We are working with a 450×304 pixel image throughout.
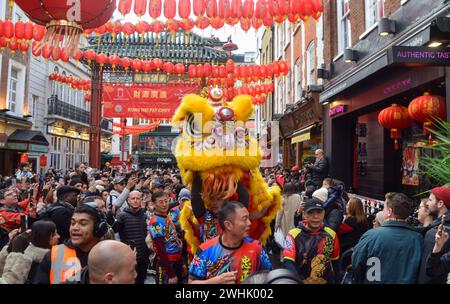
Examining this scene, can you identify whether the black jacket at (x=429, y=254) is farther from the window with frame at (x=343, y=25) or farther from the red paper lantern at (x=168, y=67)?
the red paper lantern at (x=168, y=67)

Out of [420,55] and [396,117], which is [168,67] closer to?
[396,117]

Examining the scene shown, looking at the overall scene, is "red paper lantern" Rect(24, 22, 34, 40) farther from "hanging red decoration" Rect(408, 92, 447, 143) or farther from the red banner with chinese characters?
"hanging red decoration" Rect(408, 92, 447, 143)

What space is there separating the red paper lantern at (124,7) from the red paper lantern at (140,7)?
0.48 ft

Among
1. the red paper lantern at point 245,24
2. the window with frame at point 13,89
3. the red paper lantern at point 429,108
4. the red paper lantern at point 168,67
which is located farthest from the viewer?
the window with frame at point 13,89

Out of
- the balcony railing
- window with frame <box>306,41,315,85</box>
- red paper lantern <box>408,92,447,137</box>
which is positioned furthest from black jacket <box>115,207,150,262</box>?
the balcony railing

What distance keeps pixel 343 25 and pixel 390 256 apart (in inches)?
415

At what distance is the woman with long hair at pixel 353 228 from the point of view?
461 cm

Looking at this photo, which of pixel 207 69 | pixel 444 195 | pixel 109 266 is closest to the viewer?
pixel 109 266

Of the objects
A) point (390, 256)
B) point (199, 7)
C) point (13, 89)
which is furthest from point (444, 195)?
point (13, 89)

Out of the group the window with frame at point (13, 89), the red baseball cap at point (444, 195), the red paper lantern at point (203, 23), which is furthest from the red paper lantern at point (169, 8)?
the window with frame at point (13, 89)

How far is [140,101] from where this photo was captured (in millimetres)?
16438

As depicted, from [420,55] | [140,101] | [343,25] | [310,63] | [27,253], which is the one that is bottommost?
[27,253]

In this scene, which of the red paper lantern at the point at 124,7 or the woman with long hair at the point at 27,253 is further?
the red paper lantern at the point at 124,7

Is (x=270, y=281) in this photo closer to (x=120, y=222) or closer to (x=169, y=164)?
(x=120, y=222)
